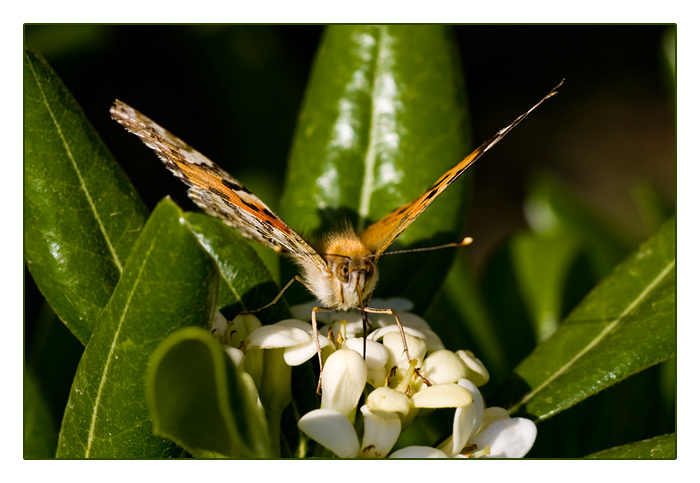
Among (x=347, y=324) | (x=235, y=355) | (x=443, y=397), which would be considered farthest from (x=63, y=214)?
(x=443, y=397)

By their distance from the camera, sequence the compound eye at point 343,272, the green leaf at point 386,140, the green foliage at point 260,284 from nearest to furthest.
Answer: the green foliage at point 260,284 < the compound eye at point 343,272 < the green leaf at point 386,140

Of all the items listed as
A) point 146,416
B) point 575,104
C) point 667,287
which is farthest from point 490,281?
point 575,104

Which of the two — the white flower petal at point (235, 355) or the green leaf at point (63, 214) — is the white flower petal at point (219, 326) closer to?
the white flower petal at point (235, 355)

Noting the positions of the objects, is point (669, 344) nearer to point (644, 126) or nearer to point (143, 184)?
point (143, 184)

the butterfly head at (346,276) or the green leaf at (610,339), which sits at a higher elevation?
the butterfly head at (346,276)

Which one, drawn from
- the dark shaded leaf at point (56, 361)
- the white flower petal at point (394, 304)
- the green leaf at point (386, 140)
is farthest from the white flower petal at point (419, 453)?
the dark shaded leaf at point (56, 361)

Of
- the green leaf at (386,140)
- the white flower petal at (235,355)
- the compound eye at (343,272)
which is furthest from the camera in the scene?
the green leaf at (386,140)

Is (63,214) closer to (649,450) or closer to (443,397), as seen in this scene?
(443,397)
